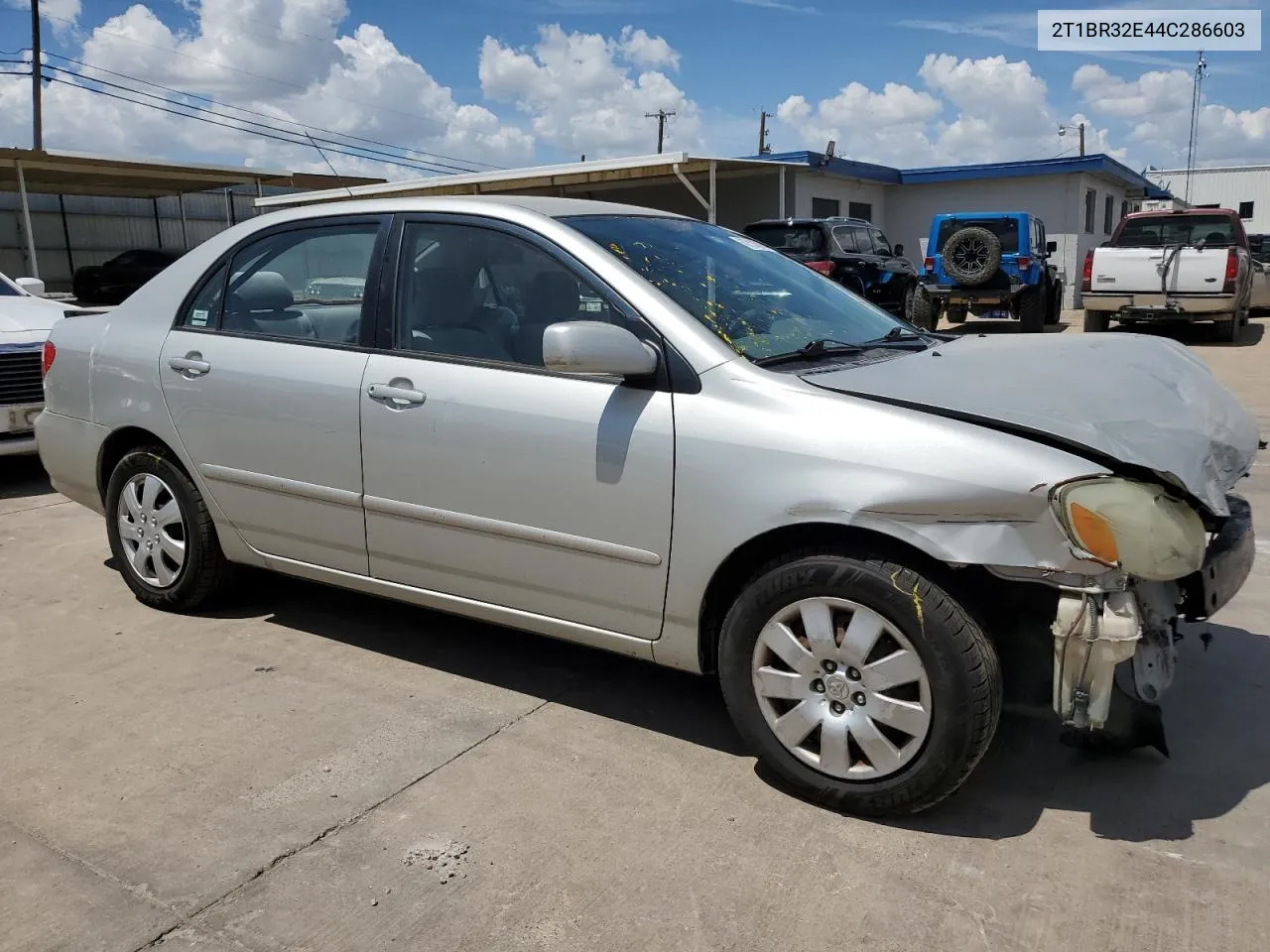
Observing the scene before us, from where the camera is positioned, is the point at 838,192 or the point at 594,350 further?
the point at 838,192

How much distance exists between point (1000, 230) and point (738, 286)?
15.2 m

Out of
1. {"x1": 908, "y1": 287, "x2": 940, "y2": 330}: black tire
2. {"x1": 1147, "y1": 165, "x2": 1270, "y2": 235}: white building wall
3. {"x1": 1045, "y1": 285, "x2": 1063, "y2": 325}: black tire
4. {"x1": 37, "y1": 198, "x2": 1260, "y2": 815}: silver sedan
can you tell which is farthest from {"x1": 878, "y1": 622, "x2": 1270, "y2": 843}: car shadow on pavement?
{"x1": 1147, "y1": 165, "x2": 1270, "y2": 235}: white building wall

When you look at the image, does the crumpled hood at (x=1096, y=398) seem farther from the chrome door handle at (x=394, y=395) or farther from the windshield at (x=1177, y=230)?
the windshield at (x=1177, y=230)

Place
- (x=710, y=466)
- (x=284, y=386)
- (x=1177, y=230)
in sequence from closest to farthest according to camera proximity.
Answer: (x=710, y=466), (x=284, y=386), (x=1177, y=230)

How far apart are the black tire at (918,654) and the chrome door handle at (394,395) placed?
128cm

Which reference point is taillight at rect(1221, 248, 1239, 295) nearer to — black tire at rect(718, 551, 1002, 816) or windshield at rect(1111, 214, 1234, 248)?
windshield at rect(1111, 214, 1234, 248)

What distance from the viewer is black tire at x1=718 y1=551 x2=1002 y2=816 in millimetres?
2656

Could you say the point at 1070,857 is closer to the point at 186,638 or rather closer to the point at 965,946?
the point at 965,946

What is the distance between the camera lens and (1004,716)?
3.55 metres

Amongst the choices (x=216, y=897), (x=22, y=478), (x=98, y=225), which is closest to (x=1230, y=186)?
(x=98, y=225)

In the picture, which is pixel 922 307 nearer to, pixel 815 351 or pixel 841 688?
pixel 815 351

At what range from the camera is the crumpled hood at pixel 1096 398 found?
263 cm

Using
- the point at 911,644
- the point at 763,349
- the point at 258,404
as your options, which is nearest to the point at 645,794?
the point at 911,644

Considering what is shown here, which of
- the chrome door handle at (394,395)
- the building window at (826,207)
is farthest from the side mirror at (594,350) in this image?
the building window at (826,207)
